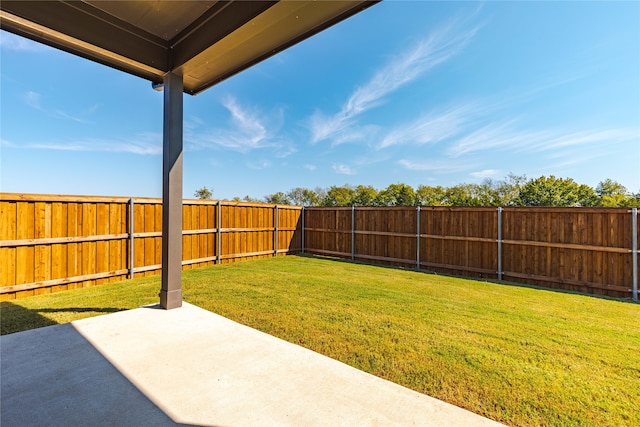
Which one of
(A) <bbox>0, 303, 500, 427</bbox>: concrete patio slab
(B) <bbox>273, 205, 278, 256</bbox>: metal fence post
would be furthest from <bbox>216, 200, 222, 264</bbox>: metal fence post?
(A) <bbox>0, 303, 500, 427</bbox>: concrete patio slab

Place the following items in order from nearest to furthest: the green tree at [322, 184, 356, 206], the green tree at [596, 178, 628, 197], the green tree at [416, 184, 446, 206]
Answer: the green tree at [596, 178, 628, 197], the green tree at [416, 184, 446, 206], the green tree at [322, 184, 356, 206]

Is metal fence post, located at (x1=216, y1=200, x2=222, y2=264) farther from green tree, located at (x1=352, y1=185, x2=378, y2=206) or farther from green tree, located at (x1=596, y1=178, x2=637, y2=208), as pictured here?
green tree, located at (x1=596, y1=178, x2=637, y2=208)

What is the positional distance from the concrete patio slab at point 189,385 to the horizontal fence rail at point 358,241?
265cm

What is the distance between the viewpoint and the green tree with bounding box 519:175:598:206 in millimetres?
14289

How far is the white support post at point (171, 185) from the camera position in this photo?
361cm

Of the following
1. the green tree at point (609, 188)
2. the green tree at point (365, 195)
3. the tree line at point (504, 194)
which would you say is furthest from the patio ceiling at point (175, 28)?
the green tree at point (609, 188)

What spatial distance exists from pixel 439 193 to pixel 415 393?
16.9 m


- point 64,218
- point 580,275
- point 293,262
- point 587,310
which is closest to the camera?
point 587,310

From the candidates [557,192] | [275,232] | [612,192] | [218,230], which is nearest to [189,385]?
[218,230]

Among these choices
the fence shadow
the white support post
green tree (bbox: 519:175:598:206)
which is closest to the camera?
the fence shadow

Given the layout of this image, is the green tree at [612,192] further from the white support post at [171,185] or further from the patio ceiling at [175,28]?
the white support post at [171,185]

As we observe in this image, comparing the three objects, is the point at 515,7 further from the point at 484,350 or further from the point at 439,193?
the point at 439,193

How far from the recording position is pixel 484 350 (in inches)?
107

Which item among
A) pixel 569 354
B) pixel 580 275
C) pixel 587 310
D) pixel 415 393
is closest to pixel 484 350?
pixel 569 354
